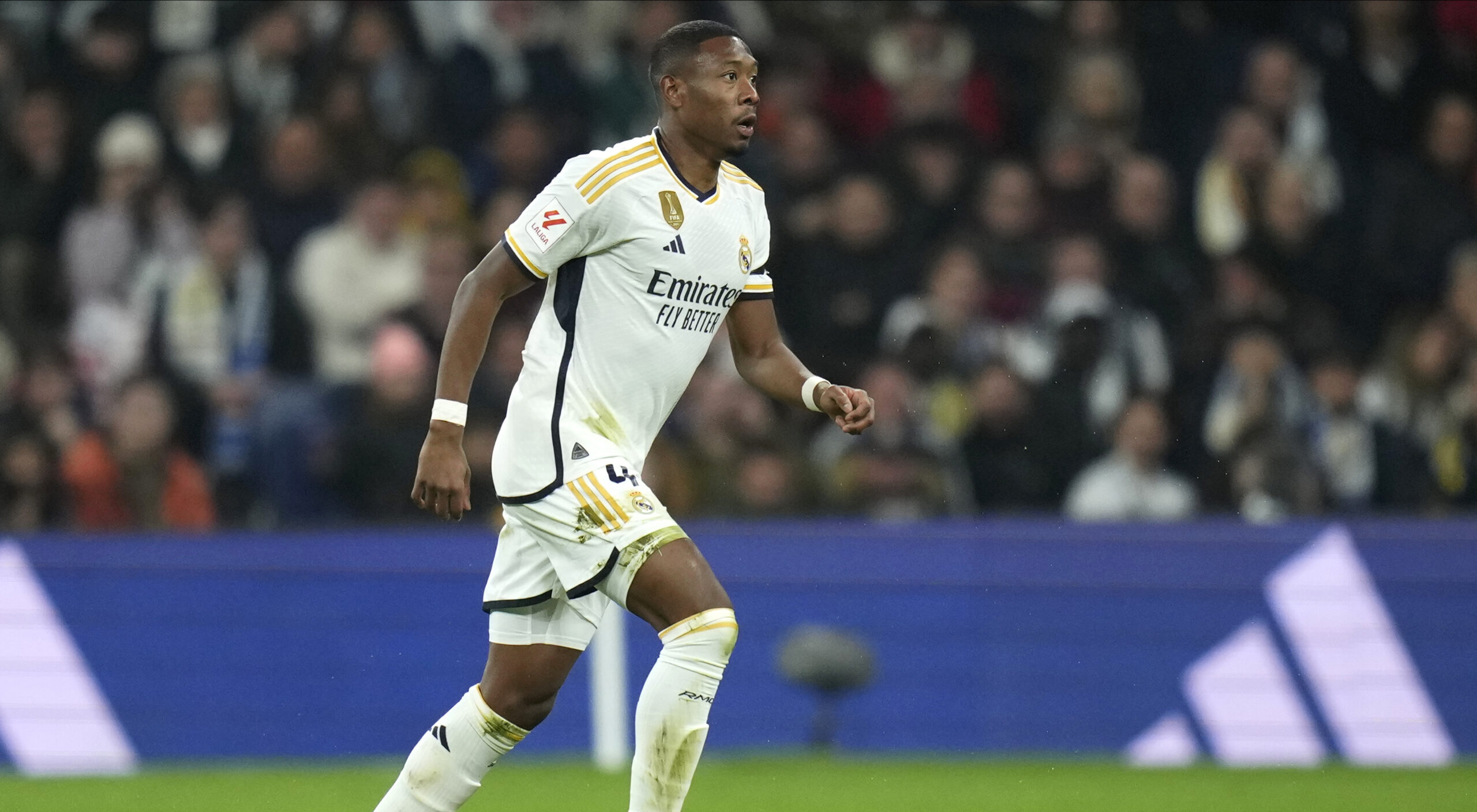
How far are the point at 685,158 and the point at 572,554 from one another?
3.55 feet

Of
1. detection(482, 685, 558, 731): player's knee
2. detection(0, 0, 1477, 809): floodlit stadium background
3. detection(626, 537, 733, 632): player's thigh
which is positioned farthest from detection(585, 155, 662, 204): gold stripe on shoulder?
detection(0, 0, 1477, 809): floodlit stadium background

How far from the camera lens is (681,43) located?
5.54m

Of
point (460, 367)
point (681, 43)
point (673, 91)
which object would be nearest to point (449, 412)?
point (460, 367)

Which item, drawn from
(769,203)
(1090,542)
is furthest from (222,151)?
(1090,542)

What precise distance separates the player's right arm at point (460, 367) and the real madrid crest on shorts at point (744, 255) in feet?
1.89

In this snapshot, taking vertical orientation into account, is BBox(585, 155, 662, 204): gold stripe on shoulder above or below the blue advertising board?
above

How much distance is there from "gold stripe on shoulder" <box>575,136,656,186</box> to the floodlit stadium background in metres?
3.07

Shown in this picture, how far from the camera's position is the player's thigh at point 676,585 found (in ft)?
17.0

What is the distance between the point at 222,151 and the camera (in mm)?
11688

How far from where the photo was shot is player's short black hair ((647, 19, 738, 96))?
5523 millimetres

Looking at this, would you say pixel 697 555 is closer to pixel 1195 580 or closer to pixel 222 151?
pixel 1195 580

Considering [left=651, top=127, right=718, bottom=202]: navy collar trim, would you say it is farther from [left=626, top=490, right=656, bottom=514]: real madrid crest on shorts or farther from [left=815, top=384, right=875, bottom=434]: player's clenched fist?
[left=626, top=490, right=656, bottom=514]: real madrid crest on shorts

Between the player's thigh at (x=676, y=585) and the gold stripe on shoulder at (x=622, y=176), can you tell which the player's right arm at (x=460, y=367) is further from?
the player's thigh at (x=676, y=585)

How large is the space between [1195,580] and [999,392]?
127cm
